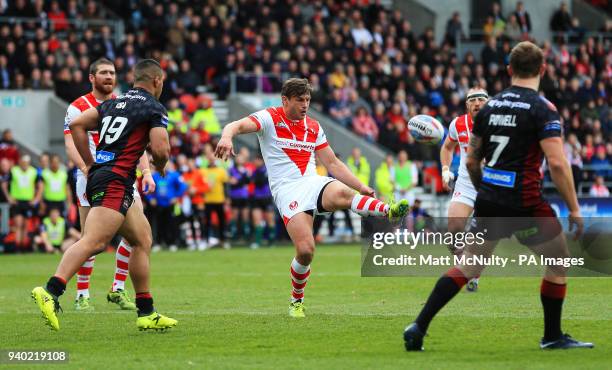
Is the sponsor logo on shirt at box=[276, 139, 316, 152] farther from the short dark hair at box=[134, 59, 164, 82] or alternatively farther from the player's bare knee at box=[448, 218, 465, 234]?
the player's bare knee at box=[448, 218, 465, 234]

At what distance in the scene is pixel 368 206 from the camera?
11312 millimetres

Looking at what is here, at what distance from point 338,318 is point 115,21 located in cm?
2255

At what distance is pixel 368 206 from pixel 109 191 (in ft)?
8.33

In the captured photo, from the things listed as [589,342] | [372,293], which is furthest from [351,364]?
[372,293]

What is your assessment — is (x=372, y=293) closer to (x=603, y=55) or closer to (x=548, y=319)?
(x=548, y=319)

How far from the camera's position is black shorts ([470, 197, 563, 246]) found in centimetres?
872

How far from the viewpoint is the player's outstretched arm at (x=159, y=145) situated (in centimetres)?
1001

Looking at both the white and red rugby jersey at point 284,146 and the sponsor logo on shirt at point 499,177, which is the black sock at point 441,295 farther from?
the white and red rugby jersey at point 284,146

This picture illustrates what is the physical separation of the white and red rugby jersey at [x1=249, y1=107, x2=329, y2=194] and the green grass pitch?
1.40 m

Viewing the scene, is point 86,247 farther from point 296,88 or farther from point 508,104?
point 508,104

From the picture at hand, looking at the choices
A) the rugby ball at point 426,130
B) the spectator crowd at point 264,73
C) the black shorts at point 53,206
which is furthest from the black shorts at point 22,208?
the rugby ball at point 426,130

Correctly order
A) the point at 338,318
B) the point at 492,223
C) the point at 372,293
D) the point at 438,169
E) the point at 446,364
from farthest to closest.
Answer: the point at 438,169, the point at 372,293, the point at 338,318, the point at 492,223, the point at 446,364

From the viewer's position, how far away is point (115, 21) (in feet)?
107

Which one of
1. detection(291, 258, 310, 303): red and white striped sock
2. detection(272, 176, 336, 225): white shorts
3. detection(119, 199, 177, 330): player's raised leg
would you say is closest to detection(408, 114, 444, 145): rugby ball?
detection(272, 176, 336, 225): white shorts
